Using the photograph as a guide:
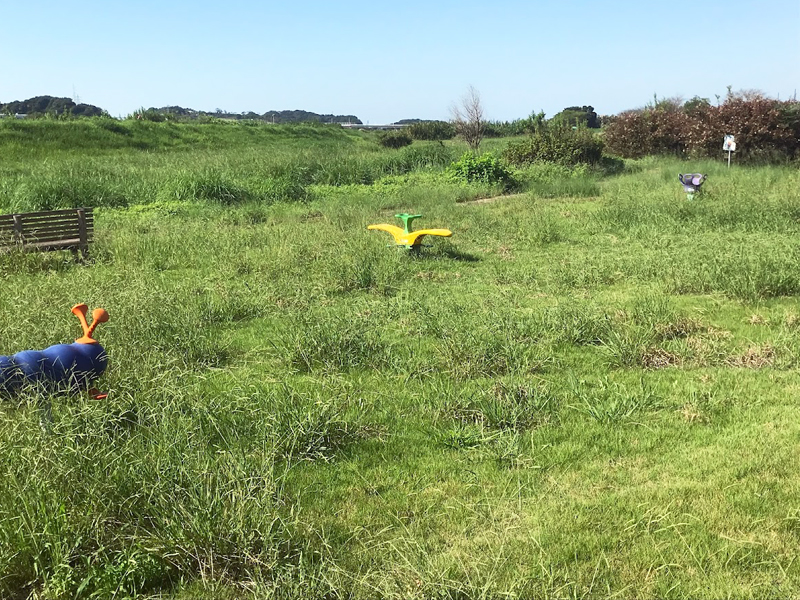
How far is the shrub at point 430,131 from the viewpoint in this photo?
4325cm

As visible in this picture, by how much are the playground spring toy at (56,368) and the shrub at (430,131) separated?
40.7 m

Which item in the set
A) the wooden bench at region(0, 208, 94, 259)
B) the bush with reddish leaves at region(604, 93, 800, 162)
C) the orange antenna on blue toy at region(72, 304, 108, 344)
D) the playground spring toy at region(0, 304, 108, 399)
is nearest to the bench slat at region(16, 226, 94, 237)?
the wooden bench at region(0, 208, 94, 259)

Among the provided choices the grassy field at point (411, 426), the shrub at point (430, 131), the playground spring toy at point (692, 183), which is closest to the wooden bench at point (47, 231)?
the grassy field at point (411, 426)

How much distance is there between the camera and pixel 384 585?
Answer: 7.43 feet

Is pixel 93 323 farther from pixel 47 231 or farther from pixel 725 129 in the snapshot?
pixel 725 129

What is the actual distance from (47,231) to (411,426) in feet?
23.5

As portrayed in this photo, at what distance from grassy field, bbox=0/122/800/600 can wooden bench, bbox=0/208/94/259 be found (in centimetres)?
33

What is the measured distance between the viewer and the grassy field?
7.91 feet

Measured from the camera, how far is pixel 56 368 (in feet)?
11.3

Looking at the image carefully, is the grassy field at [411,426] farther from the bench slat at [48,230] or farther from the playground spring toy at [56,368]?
the bench slat at [48,230]

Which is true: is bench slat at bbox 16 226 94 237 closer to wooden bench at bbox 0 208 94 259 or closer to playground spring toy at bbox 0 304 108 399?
wooden bench at bbox 0 208 94 259

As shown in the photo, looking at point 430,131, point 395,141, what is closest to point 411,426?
point 395,141

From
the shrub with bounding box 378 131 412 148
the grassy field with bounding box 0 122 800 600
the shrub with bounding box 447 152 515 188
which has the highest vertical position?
the shrub with bounding box 378 131 412 148

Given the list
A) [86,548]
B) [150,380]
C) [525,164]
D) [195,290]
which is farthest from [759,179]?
[86,548]
